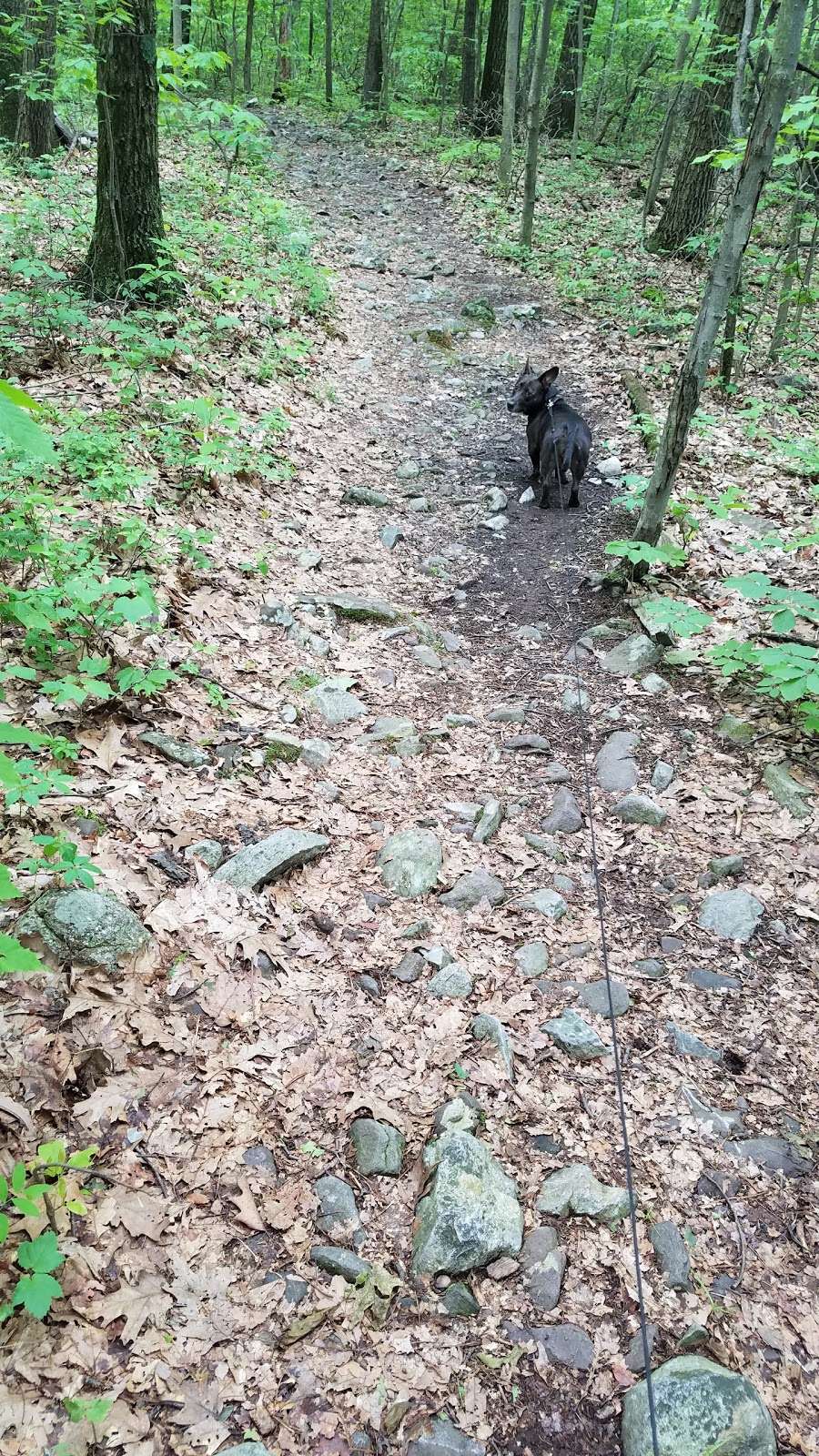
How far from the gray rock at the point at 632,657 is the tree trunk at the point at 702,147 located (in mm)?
8496

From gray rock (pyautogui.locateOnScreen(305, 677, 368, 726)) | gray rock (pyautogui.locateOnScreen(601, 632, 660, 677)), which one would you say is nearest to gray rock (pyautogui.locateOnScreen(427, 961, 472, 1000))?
gray rock (pyautogui.locateOnScreen(305, 677, 368, 726))

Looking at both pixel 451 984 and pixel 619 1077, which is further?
pixel 451 984

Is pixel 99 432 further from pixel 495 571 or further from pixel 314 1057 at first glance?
pixel 314 1057

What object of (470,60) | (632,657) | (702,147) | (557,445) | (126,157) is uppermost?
(470,60)

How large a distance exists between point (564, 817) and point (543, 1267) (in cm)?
213

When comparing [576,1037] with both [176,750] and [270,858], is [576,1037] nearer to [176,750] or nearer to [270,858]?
[270,858]

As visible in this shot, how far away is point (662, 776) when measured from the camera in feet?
14.3

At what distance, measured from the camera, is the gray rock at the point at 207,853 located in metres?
3.44

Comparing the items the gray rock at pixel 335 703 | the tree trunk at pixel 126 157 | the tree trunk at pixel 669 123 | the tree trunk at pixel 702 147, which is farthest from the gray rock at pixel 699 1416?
the tree trunk at pixel 669 123

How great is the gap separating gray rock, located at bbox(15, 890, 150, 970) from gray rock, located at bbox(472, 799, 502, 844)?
1767 millimetres

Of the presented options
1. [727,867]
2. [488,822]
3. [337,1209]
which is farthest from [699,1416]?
[488,822]

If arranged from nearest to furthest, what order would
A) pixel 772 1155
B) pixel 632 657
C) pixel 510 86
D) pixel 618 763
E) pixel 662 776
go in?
pixel 772 1155 → pixel 662 776 → pixel 618 763 → pixel 632 657 → pixel 510 86

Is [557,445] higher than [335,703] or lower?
higher

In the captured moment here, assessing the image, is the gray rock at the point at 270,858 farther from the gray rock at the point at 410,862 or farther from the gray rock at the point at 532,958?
the gray rock at the point at 532,958
